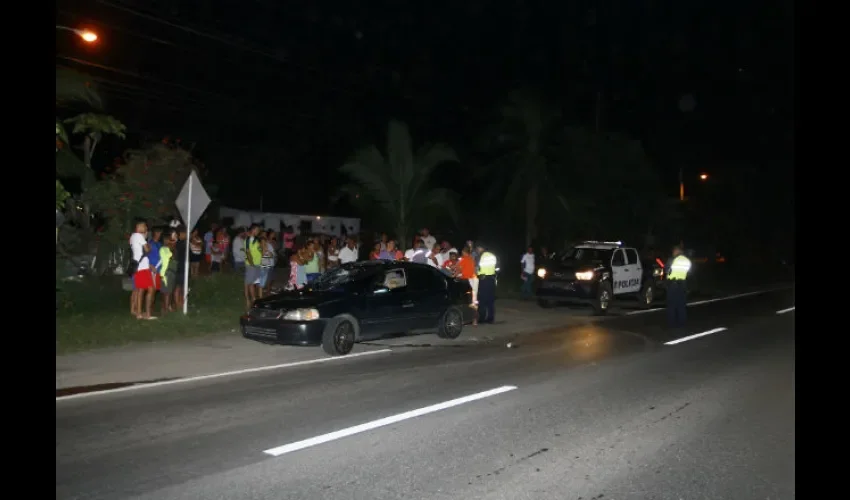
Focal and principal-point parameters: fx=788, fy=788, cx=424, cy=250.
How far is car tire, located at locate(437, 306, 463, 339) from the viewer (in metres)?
15.1

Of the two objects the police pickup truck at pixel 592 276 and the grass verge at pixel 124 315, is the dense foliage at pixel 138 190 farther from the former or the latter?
the police pickup truck at pixel 592 276

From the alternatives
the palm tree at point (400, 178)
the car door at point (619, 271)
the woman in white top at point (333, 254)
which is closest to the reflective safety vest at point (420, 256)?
the woman in white top at point (333, 254)

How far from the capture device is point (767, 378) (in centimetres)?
1104

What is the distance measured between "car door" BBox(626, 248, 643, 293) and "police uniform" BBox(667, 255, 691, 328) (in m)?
4.22

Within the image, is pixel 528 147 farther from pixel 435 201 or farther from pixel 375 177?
pixel 375 177

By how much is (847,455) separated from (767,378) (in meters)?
5.74

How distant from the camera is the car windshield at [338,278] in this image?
13.6 meters

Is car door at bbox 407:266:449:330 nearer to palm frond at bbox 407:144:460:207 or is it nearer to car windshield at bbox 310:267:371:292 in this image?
car windshield at bbox 310:267:371:292

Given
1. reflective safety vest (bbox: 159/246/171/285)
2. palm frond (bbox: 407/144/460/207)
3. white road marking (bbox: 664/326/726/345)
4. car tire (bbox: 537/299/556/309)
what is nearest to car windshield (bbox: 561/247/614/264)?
car tire (bbox: 537/299/556/309)

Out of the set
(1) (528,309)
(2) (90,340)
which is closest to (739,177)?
(1) (528,309)

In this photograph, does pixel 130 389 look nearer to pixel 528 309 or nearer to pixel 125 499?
pixel 125 499

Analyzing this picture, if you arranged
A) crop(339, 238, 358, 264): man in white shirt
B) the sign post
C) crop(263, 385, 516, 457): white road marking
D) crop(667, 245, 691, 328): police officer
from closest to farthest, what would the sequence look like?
crop(263, 385, 516, 457): white road marking, the sign post, crop(667, 245, 691, 328): police officer, crop(339, 238, 358, 264): man in white shirt

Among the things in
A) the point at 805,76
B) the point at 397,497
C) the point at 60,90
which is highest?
the point at 60,90

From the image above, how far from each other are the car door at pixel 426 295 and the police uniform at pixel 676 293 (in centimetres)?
583
